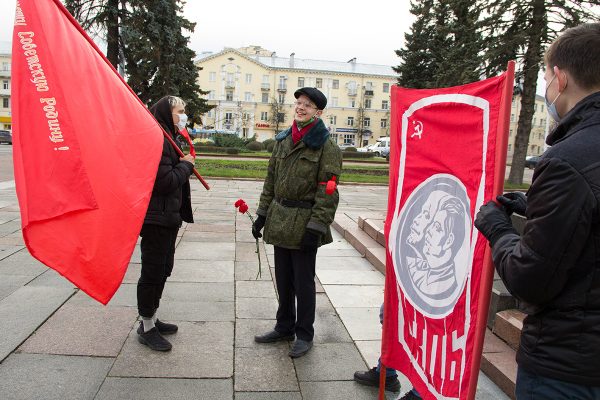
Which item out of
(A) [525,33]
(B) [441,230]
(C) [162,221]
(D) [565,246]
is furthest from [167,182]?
(A) [525,33]

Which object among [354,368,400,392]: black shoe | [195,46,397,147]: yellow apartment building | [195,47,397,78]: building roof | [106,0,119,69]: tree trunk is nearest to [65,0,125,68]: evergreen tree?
[106,0,119,69]: tree trunk

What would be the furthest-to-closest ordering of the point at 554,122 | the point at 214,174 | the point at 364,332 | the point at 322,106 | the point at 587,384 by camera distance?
1. the point at 214,174
2. the point at 364,332
3. the point at 322,106
4. the point at 554,122
5. the point at 587,384

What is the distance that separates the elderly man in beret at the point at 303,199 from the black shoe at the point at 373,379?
20.5 inches

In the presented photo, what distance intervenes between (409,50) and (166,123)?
A: 37308 millimetres

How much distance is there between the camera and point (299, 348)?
3689 mm

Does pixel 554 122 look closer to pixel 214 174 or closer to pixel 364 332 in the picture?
pixel 364 332

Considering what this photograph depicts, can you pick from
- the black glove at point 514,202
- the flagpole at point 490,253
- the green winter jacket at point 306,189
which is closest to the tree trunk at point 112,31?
the green winter jacket at point 306,189

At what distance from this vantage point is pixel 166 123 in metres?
3.61

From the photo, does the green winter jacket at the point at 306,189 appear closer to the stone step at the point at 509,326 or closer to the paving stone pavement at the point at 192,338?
the paving stone pavement at the point at 192,338

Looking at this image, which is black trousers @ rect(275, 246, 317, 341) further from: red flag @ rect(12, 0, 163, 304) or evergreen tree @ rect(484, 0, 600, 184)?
evergreen tree @ rect(484, 0, 600, 184)

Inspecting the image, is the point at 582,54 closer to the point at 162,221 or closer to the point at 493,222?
the point at 493,222

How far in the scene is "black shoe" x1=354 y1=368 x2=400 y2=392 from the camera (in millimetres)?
3240

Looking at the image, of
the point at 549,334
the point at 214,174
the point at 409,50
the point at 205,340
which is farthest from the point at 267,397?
the point at 409,50

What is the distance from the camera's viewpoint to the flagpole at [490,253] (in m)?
1.98
